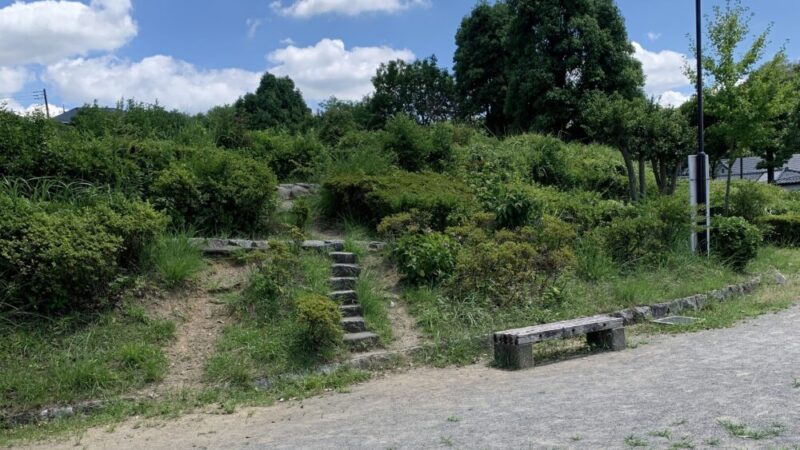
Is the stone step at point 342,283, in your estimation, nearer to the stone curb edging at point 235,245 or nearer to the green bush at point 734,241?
the stone curb edging at point 235,245

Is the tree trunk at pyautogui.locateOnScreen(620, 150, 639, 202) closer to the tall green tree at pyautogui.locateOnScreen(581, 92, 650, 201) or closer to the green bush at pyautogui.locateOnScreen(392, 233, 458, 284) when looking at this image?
the tall green tree at pyautogui.locateOnScreen(581, 92, 650, 201)

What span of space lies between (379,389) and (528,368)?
5.26 ft

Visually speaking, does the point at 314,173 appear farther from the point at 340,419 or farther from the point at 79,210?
the point at 340,419

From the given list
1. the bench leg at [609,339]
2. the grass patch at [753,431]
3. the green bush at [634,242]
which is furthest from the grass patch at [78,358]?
the green bush at [634,242]

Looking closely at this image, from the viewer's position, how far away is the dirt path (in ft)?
20.0

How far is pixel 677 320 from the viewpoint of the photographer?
8.31 m

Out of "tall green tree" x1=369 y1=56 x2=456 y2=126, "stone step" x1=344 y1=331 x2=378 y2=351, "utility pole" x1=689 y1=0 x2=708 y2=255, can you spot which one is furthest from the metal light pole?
"tall green tree" x1=369 y1=56 x2=456 y2=126

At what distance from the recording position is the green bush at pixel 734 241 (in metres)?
10.7

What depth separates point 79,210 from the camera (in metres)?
6.85

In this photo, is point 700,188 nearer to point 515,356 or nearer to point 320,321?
point 515,356

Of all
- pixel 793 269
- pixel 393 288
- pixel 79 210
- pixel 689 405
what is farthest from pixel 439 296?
pixel 793 269

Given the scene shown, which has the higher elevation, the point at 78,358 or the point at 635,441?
the point at 78,358

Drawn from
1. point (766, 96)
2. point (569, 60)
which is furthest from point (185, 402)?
point (569, 60)

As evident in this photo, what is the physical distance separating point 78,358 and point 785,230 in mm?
14936
